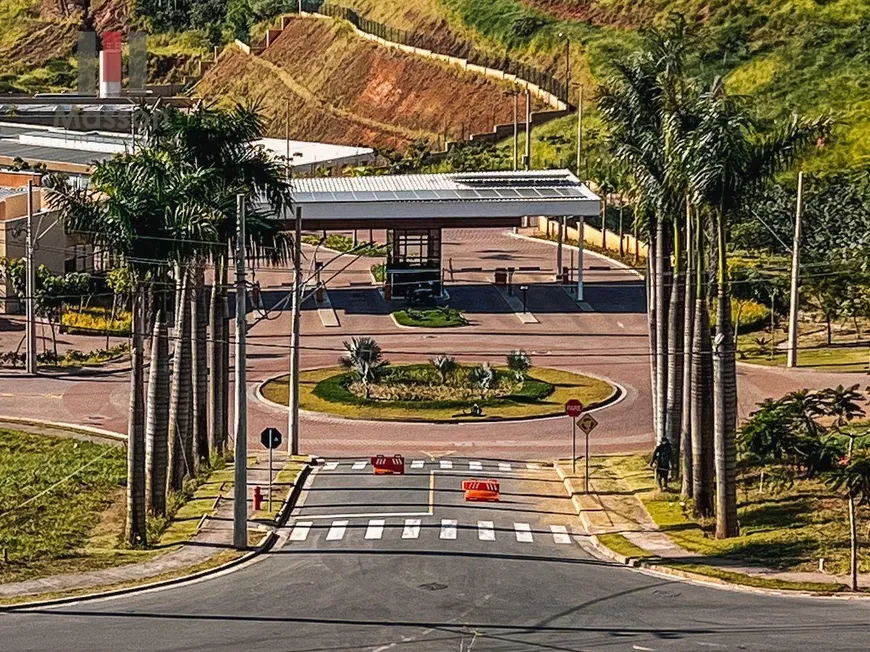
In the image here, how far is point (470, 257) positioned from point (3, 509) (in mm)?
56329

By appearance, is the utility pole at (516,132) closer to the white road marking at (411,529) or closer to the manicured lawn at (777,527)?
the manicured lawn at (777,527)

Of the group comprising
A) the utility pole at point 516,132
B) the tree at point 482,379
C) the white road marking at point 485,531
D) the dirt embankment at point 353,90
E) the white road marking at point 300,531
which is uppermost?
the dirt embankment at point 353,90

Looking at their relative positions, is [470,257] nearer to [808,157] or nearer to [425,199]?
[425,199]

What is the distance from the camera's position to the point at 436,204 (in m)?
87.9

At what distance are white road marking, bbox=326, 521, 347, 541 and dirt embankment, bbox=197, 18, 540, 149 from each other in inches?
3772

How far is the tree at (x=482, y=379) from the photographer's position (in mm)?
67938

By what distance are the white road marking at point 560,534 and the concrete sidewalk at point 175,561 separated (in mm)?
7685

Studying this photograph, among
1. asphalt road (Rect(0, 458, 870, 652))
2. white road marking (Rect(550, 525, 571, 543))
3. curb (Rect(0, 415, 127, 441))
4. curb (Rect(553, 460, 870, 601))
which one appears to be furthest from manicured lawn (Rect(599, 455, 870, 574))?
curb (Rect(0, 415, 127, 441))

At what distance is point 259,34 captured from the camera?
195m

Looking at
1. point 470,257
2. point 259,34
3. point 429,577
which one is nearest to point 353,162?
point 470,257

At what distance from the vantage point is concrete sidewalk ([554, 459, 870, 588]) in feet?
129

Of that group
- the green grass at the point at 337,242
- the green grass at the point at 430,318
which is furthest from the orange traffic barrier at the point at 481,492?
the green grass at the point at 337,242

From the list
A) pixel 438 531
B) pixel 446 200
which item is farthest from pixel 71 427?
pixel 446 200

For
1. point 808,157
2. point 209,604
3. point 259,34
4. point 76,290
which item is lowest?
point 209,604
